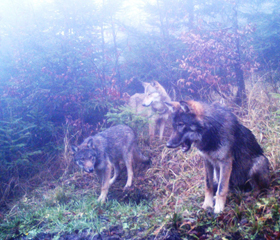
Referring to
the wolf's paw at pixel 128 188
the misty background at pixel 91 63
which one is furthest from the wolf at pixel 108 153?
the misty background at pixel 91 63

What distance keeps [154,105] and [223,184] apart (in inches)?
202

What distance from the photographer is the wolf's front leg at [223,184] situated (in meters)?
3.89

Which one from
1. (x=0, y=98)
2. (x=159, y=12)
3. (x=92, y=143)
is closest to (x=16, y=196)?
(x=92, y=143)

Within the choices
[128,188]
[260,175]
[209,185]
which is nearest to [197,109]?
[209,185]

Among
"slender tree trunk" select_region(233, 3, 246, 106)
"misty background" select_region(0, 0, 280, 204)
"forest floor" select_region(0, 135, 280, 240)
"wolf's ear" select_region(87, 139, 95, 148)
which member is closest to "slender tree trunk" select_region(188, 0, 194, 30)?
"misty background" select_region(0, 0, 280, 204)

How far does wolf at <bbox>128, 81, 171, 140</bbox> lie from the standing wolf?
350cm

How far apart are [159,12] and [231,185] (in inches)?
292

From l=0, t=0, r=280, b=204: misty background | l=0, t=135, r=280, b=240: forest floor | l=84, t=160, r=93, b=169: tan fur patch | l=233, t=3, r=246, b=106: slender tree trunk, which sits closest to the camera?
l=0, t=135, r=280, b=240: forest floor

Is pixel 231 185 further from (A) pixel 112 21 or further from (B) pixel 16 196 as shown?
(A) pixel 112 21

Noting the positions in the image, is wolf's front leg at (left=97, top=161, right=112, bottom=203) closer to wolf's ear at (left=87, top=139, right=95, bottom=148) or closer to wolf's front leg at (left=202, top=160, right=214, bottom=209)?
wolf's ear at (left=87, top=139, right=95, bottom=148)

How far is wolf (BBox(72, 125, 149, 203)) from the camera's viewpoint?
19.2 feet

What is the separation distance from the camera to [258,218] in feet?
11.4

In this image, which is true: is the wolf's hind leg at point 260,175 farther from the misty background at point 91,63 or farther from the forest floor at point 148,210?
the misty background at point 91,63

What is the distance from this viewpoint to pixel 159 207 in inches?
180
